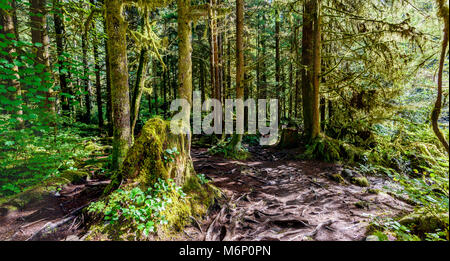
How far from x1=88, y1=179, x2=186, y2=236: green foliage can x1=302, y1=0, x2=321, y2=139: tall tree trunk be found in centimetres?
785

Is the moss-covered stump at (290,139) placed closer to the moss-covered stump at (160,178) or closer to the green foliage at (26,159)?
the moss-covered stump at (160,178)

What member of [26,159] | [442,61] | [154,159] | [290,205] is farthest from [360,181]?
[26,159]

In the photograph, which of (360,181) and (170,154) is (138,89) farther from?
(360,181)

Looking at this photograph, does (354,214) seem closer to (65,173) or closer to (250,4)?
(65,173)

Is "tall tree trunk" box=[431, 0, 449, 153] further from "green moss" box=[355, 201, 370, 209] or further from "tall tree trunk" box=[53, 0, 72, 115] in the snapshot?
"tall tree trunk" box=[53, 0, 72, 115]

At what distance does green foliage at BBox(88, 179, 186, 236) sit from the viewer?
3080 millimetres

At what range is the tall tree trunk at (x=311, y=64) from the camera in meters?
8.21

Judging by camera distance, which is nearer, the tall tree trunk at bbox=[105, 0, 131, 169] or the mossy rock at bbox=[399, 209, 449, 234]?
the mossy rock at bbox=[399, 209, 449, 234]

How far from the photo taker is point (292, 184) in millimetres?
6379

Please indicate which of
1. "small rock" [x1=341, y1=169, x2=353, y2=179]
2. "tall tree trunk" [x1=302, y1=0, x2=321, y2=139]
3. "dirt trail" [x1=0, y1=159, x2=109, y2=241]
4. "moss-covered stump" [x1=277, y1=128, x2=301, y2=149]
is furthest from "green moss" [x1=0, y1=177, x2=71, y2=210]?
"moss-covered stump" [x1=277, y1=128, x2=301, y2=149]

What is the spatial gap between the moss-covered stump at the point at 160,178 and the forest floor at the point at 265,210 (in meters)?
0.25

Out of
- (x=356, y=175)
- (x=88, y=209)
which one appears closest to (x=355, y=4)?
(x=356, y=175)

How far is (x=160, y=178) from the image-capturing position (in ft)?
12.5

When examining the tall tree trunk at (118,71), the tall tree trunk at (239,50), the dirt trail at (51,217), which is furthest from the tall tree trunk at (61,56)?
the tall tree trunk at (239,50)
